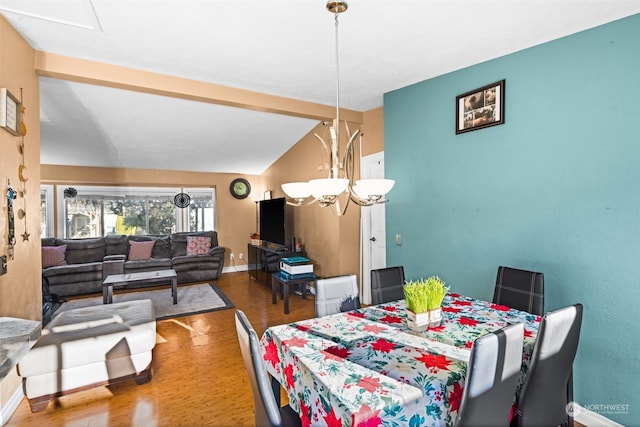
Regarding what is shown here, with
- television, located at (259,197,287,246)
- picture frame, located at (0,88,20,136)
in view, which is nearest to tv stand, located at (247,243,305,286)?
television, located at (259,197,287,246)

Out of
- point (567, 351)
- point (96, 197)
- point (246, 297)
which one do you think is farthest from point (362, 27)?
point (96, 197)

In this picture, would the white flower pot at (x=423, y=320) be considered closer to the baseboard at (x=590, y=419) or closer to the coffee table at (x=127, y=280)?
the baseboard at (x=590, y=419)

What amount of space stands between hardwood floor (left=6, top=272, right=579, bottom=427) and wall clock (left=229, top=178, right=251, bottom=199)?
3855 mm

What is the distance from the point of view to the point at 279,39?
232cm

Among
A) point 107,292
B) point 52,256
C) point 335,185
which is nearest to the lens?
point 335,185

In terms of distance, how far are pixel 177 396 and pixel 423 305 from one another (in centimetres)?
188

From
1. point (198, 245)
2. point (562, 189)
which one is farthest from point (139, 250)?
point (562, 189)

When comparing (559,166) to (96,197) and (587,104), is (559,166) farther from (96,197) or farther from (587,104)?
(96,197)

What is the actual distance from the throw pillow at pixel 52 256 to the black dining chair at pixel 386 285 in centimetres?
536

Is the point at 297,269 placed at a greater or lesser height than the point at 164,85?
lesser

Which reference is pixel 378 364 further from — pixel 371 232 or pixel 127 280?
pixel 127 280

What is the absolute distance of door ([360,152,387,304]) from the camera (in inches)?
159

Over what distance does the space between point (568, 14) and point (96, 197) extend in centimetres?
718

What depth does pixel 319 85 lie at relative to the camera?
325 centimetres
